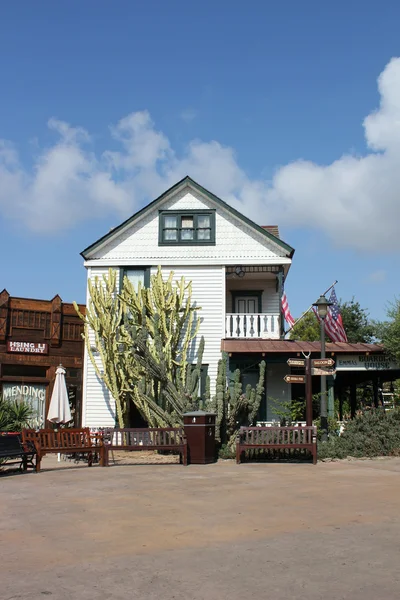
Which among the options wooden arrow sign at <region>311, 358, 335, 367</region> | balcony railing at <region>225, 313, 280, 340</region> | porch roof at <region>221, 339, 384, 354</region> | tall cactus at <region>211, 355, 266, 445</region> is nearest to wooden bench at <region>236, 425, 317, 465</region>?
wooden arrow sign at <region>311, 358, 335, 367</region>

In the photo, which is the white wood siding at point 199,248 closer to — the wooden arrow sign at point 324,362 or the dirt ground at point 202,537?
the wooden arrow sign at point 324,362

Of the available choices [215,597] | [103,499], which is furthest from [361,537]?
[103,499]

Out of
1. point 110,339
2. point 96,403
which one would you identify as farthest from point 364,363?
point 96,403

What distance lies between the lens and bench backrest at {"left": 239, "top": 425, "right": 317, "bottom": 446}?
14602 millimetres

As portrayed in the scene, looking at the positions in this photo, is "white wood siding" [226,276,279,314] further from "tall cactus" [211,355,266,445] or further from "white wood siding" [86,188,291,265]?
"tall cactus" [211,355,266,445]

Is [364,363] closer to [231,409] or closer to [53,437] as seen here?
[231,409]

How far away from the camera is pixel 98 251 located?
75.3 ft

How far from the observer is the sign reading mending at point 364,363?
20.5 meters

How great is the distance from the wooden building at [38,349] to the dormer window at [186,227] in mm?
4556

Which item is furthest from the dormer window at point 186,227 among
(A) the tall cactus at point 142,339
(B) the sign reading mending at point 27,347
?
(B) the sign reading mending at point 27,347

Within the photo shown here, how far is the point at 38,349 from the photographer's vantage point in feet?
76.5

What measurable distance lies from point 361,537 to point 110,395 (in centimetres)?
1622

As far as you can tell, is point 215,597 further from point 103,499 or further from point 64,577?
point 103,499

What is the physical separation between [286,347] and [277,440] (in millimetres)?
6092
